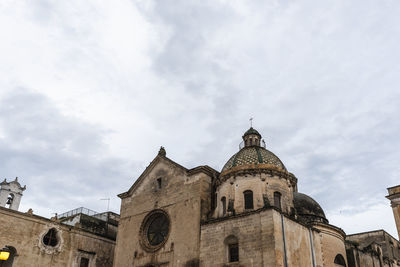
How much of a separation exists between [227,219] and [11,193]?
1076 inches

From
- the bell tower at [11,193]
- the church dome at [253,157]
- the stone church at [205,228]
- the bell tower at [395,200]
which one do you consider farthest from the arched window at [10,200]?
the bell tower at [395,200]

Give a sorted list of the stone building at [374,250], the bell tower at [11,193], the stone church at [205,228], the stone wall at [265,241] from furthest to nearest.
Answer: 1. the bell tower at [11,193]
2. the stone building at [374,250]
3. the stone church at [205,228]
4. the stone wall at [265,241]

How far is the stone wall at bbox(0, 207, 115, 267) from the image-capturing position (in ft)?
86.6

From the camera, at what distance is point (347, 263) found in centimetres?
2784

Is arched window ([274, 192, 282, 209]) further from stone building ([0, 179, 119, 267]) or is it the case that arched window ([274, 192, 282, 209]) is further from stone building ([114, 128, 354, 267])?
stone building ([0, 179, 119, 267])

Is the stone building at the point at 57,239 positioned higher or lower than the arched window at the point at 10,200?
lower

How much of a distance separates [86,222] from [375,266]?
937 inches

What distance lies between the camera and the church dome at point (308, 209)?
2762cm

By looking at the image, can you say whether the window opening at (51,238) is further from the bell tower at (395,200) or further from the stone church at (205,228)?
the bell tower at (395,200)

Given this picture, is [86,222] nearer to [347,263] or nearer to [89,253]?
[89,253]

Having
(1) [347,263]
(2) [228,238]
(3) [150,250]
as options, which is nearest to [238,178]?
(2) [228,238]

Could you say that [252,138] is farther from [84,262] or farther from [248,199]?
[84,262]

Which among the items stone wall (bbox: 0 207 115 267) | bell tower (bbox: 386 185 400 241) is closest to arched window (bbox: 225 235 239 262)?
stone wall (bbox: 0 207 115 267)

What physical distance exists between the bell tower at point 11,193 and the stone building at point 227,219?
16381mm
